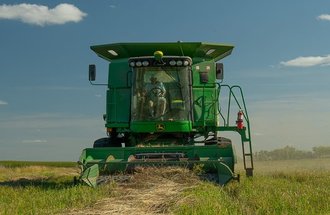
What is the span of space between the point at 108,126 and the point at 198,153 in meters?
2.52

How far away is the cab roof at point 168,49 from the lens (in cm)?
1134

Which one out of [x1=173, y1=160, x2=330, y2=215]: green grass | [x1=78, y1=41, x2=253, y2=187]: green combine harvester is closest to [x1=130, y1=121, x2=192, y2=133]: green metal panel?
[x1=78, y1=41, x2=253, y2=187]: green combine harvester

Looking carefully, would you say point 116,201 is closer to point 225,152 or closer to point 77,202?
point 77,202

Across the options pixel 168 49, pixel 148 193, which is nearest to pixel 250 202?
pixel 148 193

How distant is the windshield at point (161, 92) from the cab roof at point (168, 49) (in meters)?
0.63

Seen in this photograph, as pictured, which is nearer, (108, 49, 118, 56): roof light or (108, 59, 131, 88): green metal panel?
(108, 59, 131, 88): green metal panel

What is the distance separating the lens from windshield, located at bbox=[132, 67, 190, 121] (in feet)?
35.3

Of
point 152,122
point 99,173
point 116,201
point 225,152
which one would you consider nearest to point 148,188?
point 116,201

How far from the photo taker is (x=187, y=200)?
612 cm

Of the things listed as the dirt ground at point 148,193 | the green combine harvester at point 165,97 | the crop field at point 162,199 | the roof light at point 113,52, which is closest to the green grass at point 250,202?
the crop field at point 162,199

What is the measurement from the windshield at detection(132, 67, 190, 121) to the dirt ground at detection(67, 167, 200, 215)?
7.66 feet

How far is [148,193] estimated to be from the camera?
22.6 ft

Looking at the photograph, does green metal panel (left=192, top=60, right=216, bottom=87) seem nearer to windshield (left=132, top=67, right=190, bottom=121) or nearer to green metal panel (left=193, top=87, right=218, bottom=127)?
green metal panel (left=193, top=87, right=218, bottom=127)

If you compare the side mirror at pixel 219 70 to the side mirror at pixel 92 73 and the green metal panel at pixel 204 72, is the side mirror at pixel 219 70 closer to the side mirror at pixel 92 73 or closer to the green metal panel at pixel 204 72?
the green metal panel at pixel 204 72
